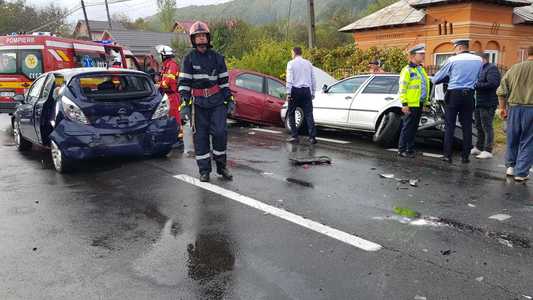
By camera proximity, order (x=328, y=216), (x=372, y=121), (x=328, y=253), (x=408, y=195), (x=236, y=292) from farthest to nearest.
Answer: (x=372, y=121), (x=408, y=195), (x=328, y=216), (x=328, y=253), (x=236, y=292)

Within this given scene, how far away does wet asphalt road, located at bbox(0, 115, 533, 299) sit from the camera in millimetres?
3365

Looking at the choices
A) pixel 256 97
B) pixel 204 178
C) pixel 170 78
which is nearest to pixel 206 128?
pixel 204 178

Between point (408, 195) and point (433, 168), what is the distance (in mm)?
→ 1735

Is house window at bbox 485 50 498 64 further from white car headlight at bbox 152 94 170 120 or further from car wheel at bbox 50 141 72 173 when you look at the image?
car wheel at bbox 50 141 72 173

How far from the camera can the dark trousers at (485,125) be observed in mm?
8148

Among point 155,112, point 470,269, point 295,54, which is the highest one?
point 295,54

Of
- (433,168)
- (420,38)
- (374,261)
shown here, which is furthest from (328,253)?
(420,38)

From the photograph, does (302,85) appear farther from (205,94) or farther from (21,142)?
(21,142)

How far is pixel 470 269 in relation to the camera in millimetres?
3602

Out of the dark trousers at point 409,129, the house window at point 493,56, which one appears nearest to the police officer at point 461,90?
the dark trousers at point 409,129

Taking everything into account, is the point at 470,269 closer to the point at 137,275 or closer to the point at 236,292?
the point at 236,292

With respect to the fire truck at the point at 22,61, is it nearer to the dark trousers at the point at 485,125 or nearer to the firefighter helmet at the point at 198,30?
the firefighter helmet at the point at 198,30

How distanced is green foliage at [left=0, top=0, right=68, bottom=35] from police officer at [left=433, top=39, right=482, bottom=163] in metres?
55.3

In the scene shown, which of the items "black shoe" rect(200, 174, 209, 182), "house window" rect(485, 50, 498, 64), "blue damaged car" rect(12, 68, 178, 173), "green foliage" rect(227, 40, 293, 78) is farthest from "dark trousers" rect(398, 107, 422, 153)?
"house window" rect(485, 50, 498, 64)
